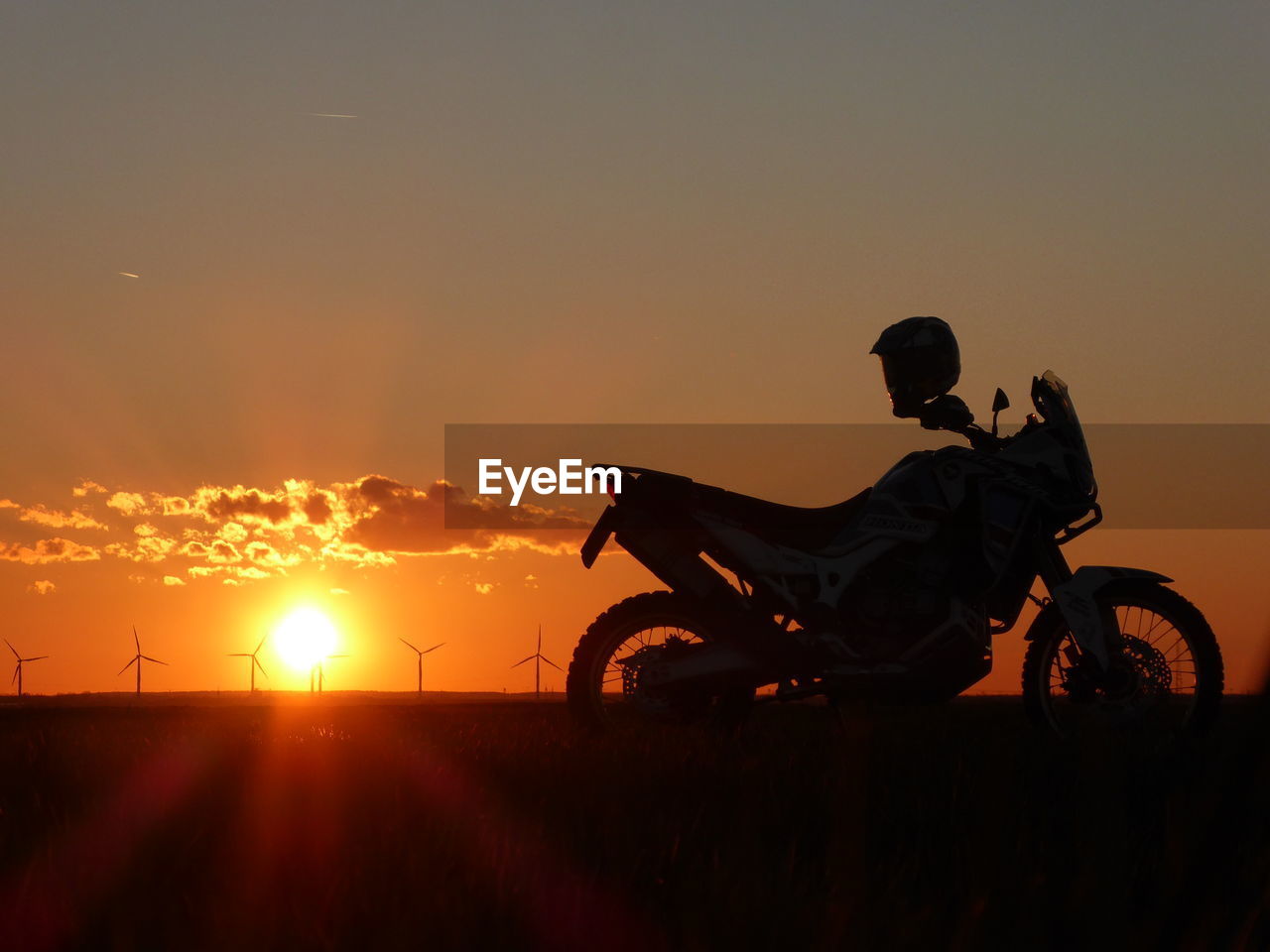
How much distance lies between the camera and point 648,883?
4480mm

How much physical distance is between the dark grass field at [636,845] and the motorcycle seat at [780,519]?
144cm

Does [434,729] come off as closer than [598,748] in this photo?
No

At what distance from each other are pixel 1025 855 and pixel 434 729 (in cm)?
604

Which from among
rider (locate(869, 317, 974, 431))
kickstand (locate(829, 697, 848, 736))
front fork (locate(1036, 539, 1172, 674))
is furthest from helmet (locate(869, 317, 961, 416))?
kickstand (locate(829, 697, 848, 736))

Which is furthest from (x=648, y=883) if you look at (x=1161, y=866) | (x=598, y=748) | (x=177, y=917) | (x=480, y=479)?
(x=480, y=479)

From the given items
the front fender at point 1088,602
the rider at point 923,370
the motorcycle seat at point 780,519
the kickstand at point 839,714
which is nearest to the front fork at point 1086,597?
the front fender at point 1088,602

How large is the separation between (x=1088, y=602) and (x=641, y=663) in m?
3.04

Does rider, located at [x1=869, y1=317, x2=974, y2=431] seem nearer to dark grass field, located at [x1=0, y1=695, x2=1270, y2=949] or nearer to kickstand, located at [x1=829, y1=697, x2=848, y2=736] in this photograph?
kickstand, located at [x1=829, y1=697, x2=848, y2=736]

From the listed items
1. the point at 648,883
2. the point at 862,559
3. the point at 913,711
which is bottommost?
the point at 913,711

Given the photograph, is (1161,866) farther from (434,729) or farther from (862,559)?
(434,729)

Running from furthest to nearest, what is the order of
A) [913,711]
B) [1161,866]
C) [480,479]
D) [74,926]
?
1. [480,479]
2. [913,711]
3. [1161,866]
4. [74,926]

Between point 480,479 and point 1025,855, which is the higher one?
point 480,479

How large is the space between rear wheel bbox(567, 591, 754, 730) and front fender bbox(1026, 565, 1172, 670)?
86.8 inches

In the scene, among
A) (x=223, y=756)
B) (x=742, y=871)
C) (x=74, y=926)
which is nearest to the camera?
(x=74, y=926)
